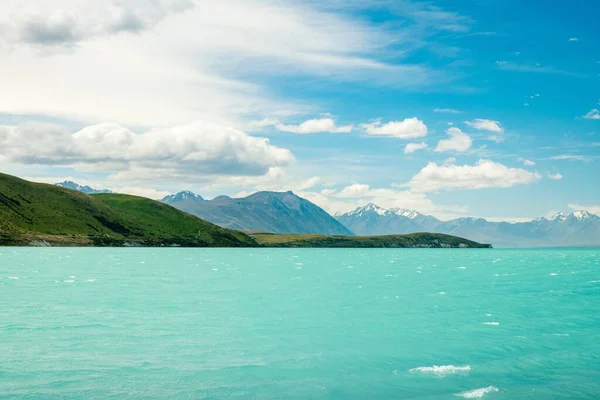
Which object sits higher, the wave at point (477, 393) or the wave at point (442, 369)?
the wave at point (477, 393)

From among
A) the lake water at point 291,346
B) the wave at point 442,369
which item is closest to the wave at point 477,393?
the lake water at point 291,346

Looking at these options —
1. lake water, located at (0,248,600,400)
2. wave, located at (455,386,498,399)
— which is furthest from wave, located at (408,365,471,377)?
wave, located at (455,386,498,399)

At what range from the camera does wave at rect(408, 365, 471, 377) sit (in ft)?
96.4

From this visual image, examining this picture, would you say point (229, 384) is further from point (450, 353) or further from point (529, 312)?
point (529, 312)

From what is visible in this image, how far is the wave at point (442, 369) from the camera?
96.4ft

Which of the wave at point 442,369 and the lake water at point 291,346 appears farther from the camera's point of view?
the wave at point 442,369

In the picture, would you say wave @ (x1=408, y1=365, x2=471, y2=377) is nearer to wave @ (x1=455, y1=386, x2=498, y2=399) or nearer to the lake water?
the lake water

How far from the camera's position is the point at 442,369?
30047 millimetres

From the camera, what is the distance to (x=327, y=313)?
5050 centimetres

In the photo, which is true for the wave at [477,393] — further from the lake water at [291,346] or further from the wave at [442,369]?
the wave at [442,369]

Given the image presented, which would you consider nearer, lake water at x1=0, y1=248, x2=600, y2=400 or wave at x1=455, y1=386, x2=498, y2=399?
wave at x1=455, y1=386, x2=498, y2=399

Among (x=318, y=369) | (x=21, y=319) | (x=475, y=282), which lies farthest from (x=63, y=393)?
(x=475, y=282)

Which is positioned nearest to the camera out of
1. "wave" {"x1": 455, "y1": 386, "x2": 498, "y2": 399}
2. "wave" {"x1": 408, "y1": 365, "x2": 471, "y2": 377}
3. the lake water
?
"wave" {"x1": 455, "y1": 386, "x2": 498, "y2": 399}

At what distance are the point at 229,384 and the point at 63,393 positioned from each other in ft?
25.4
